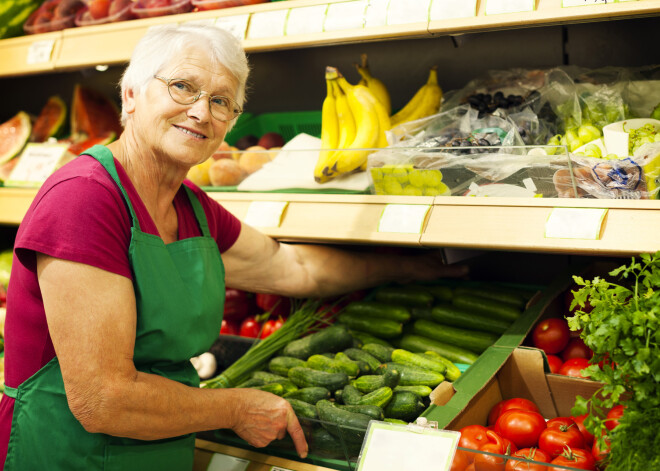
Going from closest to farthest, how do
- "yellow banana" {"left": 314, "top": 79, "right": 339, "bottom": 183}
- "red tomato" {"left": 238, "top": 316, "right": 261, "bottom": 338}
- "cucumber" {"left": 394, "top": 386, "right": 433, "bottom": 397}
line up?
1. "cucumber" {"left": 394, "top": 386, "right": 433, "bottom": 397}
2. "yellow banana" {"left": 314, "top": 79, "right": 339, "bottom": 183}
3. "red tomato" {"left": 238, "top": 316, "right": 261, "bottom": 338}

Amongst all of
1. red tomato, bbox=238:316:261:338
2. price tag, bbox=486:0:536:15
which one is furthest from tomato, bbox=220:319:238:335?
price tag, bbox=486:0:536:15

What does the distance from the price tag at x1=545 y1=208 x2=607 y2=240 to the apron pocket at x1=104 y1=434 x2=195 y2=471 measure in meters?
1.03

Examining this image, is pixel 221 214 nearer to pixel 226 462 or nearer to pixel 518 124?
pixel 226 462

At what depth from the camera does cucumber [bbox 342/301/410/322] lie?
86.1 inches

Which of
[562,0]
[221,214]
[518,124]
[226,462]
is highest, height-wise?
[562,0]

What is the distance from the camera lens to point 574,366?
5.89ft

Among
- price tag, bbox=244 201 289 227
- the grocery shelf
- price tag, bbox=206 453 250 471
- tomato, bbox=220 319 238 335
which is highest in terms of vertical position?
the grocery shelf

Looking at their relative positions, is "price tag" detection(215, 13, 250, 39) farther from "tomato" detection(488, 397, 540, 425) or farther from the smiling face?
"tomato" detection(488, 397, 540, 425)

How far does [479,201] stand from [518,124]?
14.3 inches

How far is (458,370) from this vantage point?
1886 mm

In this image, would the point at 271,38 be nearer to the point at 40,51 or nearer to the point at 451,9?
the point at 451,9

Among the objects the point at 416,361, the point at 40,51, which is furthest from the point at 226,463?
the point at 40,51

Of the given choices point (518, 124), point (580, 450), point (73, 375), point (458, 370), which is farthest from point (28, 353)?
point (518, 124)

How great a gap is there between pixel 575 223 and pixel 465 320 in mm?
685
